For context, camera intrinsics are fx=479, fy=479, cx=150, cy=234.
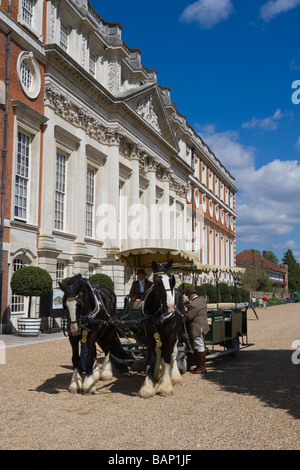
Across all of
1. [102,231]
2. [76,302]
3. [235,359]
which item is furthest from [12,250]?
[76,302]

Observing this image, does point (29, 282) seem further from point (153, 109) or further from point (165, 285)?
point (153, 109)

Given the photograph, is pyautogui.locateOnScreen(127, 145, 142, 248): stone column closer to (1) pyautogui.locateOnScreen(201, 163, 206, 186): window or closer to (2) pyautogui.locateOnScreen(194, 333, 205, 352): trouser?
(2) pyautogui.locateOnScreen(194, 333, 205, 352): trouser

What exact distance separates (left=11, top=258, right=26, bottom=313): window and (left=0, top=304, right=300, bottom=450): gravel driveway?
1030 centimetres

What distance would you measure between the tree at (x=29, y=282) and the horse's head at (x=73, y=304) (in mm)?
12002

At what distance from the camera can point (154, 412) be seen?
23.1 feet

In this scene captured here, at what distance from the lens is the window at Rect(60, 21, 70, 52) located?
2709cm

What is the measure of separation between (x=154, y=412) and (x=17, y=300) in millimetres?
15958

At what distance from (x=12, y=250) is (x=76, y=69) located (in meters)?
11.1

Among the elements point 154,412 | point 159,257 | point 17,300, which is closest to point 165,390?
point 154,412

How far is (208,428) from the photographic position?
6.14 m

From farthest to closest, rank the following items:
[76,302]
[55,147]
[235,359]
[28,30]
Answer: [55,147], [28,30], [235,359], [76,302]

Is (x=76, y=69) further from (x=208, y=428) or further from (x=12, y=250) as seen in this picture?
(x=208, y=428)

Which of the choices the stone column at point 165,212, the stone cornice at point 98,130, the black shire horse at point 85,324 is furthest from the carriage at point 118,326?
the stone column at point 165,212

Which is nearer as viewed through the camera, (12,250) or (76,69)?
(12,250)
